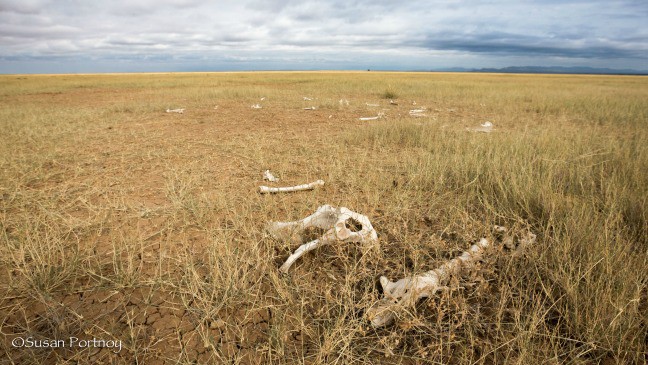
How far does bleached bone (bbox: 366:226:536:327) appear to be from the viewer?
1800mm

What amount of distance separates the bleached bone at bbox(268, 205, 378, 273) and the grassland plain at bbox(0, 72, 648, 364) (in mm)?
105

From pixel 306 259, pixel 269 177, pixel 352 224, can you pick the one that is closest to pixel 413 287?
pixel 306 259

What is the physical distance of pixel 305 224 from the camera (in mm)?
2742

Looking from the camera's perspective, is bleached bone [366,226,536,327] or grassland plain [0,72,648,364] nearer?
grassland plain [0,72,648,364]

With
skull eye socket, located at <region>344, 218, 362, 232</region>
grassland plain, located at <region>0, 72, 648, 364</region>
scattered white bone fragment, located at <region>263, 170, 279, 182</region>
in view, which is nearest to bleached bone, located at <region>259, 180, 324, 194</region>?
grassland plain, located at <region>0, 72, 648, 364</region>

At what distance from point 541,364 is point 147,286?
7.74 feet

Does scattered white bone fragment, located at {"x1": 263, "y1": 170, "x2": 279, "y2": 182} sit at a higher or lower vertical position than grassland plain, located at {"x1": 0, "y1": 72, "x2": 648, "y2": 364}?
higher

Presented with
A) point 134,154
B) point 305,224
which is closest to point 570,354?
point 305,224

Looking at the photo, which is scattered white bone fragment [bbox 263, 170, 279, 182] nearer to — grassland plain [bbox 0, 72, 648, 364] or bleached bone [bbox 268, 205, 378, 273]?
Result: grassland plain [bbox 0, 72, 648, 364]

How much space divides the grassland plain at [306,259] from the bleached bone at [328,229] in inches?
4.1

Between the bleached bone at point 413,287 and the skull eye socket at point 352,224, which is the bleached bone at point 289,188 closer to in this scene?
the skull eye socket at point 352,224

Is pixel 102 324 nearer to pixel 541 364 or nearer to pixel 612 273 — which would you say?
pixel 541 364

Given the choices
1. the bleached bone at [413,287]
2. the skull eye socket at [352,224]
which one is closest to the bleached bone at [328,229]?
the skull eye socket at [352,224]

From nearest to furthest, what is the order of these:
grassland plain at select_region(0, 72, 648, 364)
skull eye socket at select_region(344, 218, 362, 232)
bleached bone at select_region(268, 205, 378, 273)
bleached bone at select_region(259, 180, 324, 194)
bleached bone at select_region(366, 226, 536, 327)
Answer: grassland plain at select_region(0, 72, 648, 364) → bleached bone at select_region(366, 226, 536, 327) → bleached bone at select_region(268, 205, 378, 273) → skull eye socket at select_region(344, 218, 362, 232) → bleached bone at select_region(259, 180, 324, 194)
